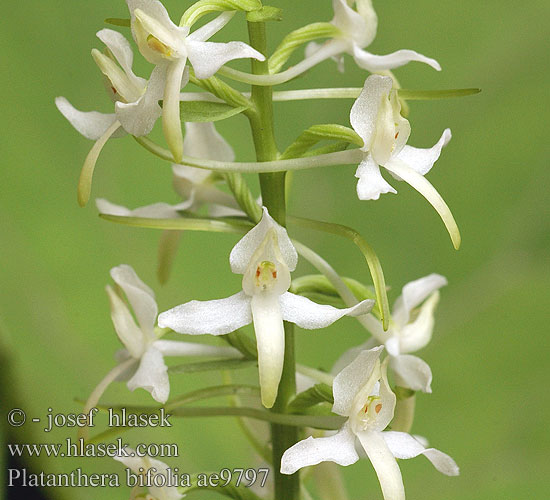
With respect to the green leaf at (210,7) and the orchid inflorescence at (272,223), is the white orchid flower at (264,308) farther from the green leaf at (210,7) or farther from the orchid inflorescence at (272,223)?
the green leaf at (210,7)

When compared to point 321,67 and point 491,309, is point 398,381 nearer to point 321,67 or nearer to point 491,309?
point 491,309

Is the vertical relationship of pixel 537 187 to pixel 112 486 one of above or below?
above

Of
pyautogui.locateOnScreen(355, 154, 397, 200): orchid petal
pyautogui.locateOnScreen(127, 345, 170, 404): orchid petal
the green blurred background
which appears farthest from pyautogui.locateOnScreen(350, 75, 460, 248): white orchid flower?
the green blurred background

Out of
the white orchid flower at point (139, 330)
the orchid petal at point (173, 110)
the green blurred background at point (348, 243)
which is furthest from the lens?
the green blurred background at point (348, 243)

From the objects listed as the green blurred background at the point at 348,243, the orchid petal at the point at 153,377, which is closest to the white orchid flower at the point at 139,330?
the orchid petal at the point at 153,377

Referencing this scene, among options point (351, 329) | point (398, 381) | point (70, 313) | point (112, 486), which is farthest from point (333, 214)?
point (398, 381)

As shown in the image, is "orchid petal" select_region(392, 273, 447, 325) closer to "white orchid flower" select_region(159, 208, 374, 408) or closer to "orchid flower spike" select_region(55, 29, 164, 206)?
"white orchid flower" select_region(159, 208, 374, 408)

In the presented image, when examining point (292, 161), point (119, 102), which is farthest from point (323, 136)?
point (119, 102)
